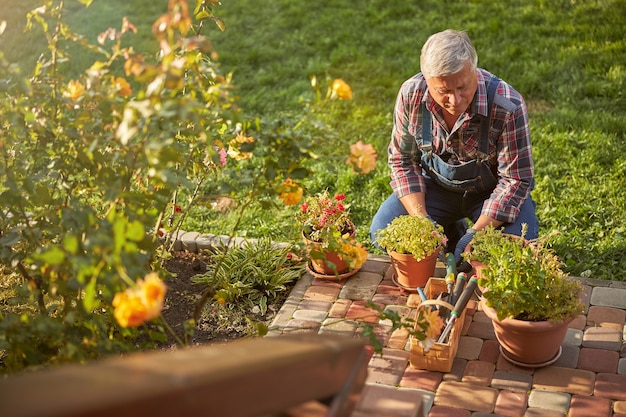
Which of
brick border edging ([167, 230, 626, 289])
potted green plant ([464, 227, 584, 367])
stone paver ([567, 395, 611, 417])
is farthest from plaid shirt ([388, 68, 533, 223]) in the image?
stone paver ([567, 395, 611, 417])

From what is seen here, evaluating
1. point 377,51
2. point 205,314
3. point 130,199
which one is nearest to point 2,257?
point 130,199

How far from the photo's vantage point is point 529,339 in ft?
10.6

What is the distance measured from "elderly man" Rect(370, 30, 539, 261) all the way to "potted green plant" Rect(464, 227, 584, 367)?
72 centimetres

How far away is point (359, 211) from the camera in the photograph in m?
5.02

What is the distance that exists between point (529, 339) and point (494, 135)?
3.96 feet

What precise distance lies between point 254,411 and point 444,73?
2.70m

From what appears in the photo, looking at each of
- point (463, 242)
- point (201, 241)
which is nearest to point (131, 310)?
point (463, 242)

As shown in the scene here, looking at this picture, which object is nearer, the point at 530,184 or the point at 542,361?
the point at 542,361

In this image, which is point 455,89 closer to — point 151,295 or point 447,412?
point 447,412

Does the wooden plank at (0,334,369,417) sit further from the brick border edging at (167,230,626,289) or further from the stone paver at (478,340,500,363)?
the brick border edging at (167,230,626,289)

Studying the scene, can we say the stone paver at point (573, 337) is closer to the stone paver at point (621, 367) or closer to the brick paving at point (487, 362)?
the brick paving at point (487, 362)

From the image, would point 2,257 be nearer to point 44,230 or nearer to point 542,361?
point 44,230

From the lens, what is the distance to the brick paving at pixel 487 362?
3107mm

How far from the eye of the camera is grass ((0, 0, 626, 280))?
15.8ft
